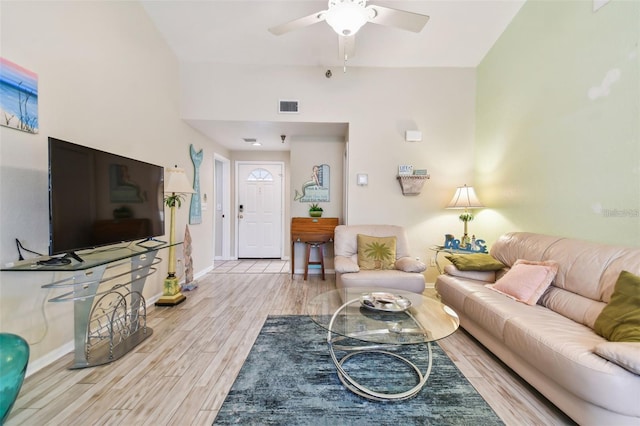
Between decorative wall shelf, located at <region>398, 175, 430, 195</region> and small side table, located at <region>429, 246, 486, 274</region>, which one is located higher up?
decorative wall shelf, located at <region>398, 175, 430, 195</region>

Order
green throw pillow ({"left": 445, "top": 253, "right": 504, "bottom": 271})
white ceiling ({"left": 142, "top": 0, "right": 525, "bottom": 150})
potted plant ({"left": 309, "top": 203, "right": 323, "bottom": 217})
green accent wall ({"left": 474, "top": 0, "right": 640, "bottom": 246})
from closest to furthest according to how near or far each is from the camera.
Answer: green accent wall ({"left": 474, "top": 0, "right": 640, "bottom": 246})
green throw pillow ({"left": 445, "top": 253, "right": 504, "bottom": 271})
white ceiling ({"left": 142, "top": 0, "right": 525, "bottom": 150})
potted plant ({"left": 309, "top": 203, "right": 323, "bottom": 217})

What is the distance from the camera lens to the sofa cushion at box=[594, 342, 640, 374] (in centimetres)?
103

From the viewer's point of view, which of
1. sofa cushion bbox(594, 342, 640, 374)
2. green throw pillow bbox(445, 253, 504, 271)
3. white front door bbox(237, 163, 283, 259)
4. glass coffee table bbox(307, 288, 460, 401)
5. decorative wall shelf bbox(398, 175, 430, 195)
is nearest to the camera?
sofa cushion bbox(594, 342, 640, 374)

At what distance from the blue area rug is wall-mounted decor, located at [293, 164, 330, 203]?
93.7 inches

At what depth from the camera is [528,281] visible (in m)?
1.89

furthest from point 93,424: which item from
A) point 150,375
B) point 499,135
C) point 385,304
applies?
point 499,135

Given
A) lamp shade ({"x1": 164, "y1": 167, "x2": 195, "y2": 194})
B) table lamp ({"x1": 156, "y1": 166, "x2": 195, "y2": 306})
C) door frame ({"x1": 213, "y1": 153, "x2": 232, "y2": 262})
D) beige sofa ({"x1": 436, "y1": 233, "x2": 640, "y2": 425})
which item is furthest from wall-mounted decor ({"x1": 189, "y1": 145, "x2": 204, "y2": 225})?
beige sofa ({"x1": 436, "y1": 233, "x2": 640, "y2": 425})

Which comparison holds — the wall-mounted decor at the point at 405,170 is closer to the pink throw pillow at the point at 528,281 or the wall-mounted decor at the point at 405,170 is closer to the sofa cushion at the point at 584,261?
the sofa cushion at the point at 584,261

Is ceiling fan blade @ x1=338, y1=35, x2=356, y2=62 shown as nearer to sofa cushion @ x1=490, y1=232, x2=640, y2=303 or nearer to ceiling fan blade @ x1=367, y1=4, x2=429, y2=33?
ceiling fan blade @ x1=367, y1=4, x2=429, y2=33

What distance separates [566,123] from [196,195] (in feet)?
Answer: 14.2

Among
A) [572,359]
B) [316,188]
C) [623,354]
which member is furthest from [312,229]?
[623,354]

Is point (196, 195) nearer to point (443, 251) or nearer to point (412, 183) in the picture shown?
point (412, 183)

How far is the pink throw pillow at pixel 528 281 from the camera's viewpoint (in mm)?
1832

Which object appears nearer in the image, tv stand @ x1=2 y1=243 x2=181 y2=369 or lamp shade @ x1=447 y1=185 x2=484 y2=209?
tv stand @ x1=2 y1=243 x2=181 y2=369
